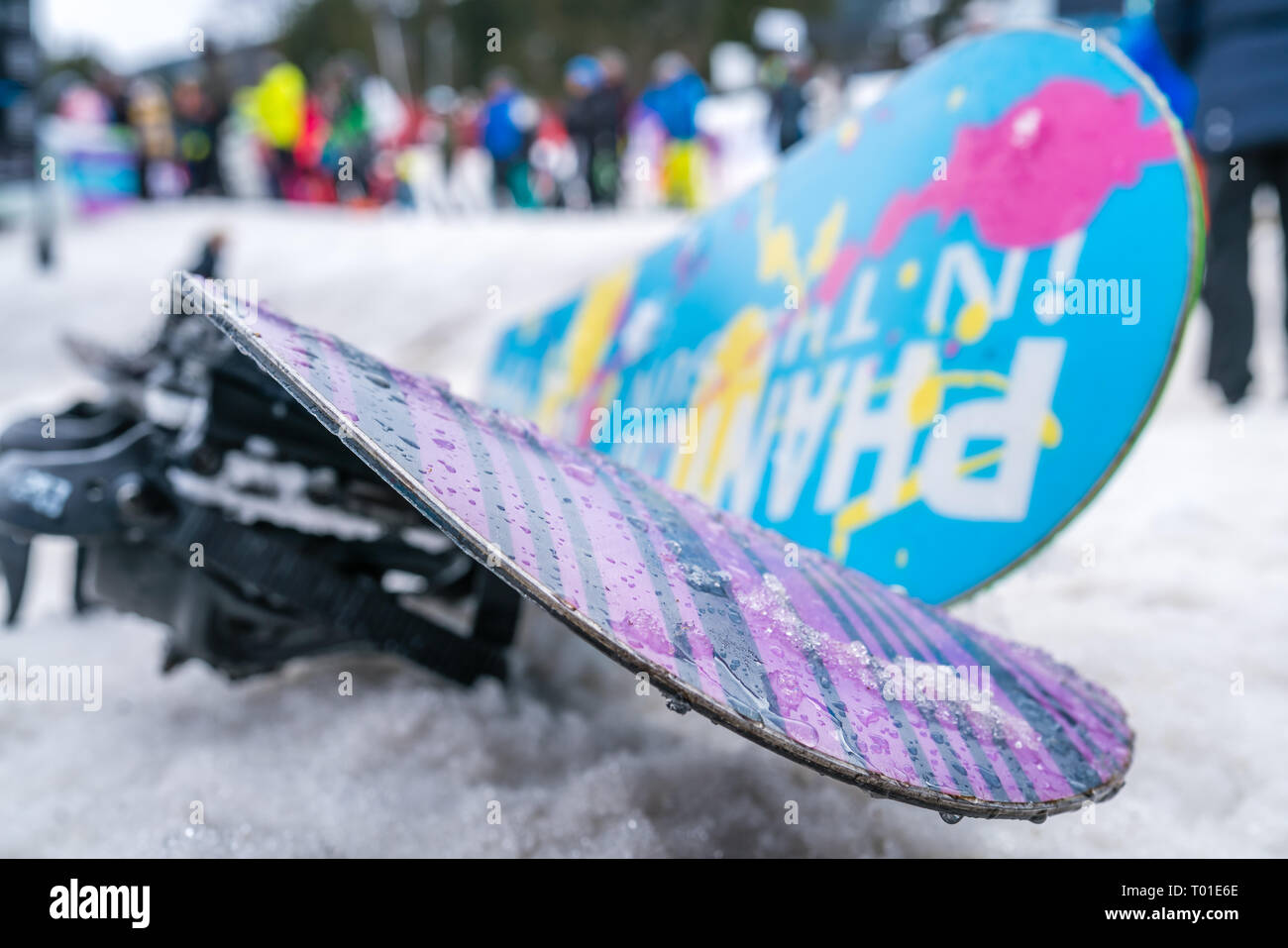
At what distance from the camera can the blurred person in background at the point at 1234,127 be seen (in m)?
3.08

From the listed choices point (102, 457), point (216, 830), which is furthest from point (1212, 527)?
point (102, 457)

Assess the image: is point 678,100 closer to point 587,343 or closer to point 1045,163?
point 587,343

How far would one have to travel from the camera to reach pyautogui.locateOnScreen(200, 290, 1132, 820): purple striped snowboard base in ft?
2.77

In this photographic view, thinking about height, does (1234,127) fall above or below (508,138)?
below

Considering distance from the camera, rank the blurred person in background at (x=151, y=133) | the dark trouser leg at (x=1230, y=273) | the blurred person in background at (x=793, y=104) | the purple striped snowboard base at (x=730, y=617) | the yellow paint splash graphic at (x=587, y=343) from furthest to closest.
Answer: the blurred person in background at (x=151, y=133), the blurred person in background at (x=793, y=104), the dark trouser leg at (x=1230, y=273), the yellow paint splash graphic at (x=587, y=343), the purple striped snowboard base at (x=730, y=617)

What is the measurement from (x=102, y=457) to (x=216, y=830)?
673 mm

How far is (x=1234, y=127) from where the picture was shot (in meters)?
3.15

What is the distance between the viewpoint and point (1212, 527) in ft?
7.31

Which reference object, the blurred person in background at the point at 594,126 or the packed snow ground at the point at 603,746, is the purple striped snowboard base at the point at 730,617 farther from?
the blurred person in background at the point at 594,126

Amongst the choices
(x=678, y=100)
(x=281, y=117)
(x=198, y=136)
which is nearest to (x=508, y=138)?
(x=678, y=100)

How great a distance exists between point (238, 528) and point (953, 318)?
47.6 inches

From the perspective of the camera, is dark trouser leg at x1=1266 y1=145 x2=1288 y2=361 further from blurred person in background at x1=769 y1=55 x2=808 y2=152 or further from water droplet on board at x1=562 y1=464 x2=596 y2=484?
blurred person in background at x1=769 y1=55 x2=808 y2=152

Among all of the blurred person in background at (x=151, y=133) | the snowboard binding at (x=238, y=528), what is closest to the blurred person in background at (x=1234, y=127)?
the snowboard binding at (x=238, y=528)
